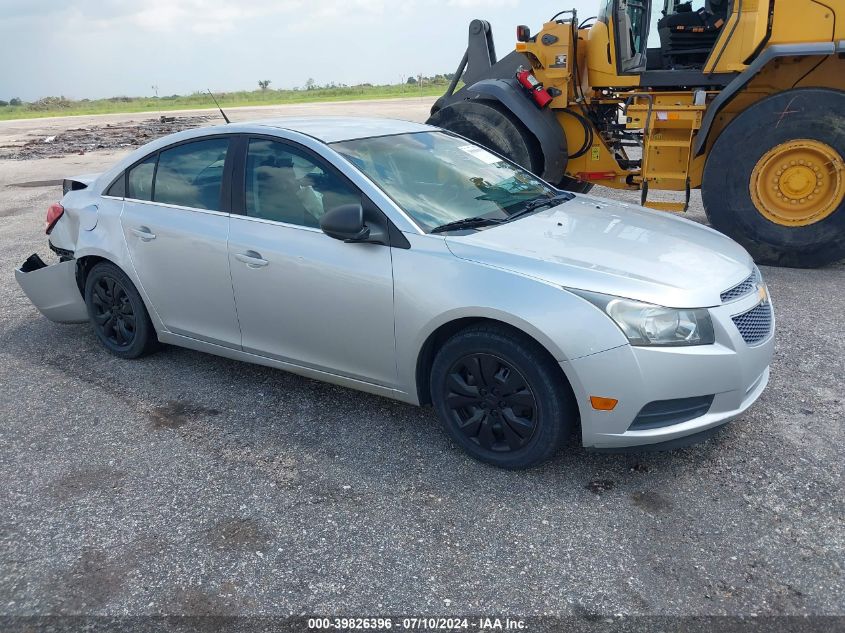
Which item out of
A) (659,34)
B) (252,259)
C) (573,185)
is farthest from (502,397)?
(573,185)

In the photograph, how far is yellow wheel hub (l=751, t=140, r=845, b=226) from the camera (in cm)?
638

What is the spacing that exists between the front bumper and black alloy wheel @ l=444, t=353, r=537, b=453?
27 cm

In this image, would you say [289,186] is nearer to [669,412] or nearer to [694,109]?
[669,412]

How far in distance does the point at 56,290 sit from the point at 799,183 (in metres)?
6.36

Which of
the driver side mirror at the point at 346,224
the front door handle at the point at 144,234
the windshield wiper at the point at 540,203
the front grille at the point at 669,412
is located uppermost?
the driver side mirror at the point at 346,224

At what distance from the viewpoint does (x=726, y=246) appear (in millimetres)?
3793

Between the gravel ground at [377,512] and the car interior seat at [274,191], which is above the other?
the car interior seat at [274,191]

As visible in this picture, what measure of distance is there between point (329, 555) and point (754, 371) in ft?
6.73

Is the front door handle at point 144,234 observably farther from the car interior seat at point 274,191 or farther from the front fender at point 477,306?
the front fender at point 477,306

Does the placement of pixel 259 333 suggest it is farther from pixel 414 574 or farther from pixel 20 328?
pixel 20 328

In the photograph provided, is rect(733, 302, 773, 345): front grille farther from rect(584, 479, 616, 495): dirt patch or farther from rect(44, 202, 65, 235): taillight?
rect(44, 202, 65, 235): taillight

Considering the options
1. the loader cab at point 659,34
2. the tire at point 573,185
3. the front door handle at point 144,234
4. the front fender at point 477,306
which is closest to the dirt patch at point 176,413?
the front door handle at point 144,234

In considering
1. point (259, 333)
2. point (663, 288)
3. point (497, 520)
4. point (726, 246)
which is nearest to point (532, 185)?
point (726, 246)

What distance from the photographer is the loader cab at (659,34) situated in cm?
762
